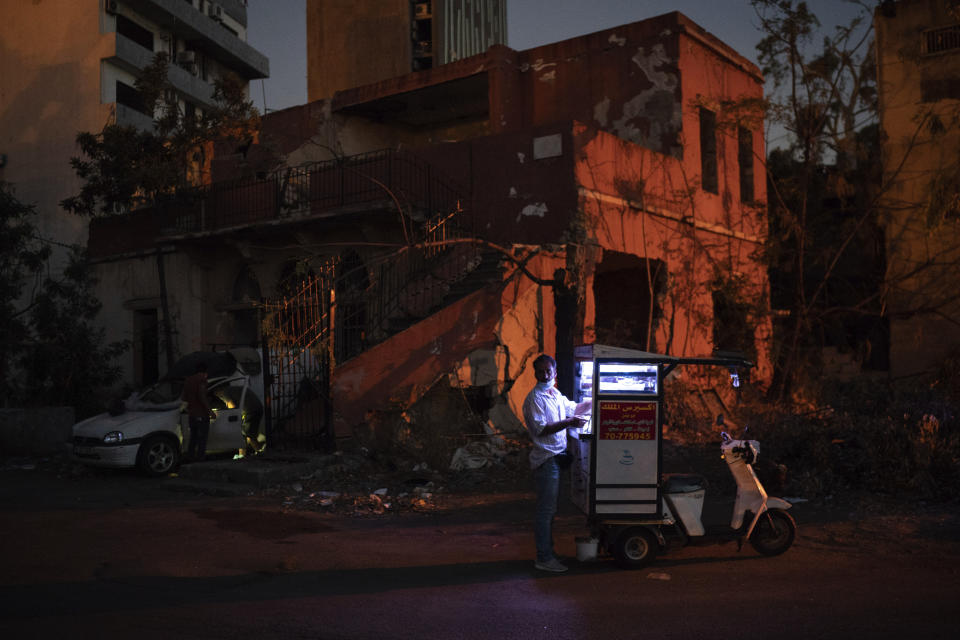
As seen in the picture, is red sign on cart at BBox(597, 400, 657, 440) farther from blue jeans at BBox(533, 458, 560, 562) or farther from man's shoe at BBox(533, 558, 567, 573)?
man's shoe at BBox(533, 558, 567, 573)

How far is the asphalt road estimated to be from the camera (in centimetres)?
519

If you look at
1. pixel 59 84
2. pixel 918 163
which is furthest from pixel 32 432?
pixel 59 84

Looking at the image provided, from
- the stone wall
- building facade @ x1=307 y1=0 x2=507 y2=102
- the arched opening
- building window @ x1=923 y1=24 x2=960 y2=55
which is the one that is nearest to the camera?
the stone wall

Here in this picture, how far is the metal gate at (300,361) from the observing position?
12844mm

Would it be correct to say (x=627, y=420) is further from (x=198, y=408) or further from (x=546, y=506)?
(x=198, y=408)

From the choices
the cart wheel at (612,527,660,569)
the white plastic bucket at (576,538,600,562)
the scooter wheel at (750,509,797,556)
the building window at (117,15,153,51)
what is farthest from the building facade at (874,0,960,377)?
the building window at (117,15,153,51)

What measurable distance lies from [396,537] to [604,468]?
255 centimetres

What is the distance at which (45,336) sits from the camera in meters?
16.8

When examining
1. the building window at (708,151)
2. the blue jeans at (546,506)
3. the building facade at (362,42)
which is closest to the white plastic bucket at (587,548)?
the blue jeans at (546,506)

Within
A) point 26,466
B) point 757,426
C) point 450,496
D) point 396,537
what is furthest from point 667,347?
point 26,466

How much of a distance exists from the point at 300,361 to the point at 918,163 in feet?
53.1

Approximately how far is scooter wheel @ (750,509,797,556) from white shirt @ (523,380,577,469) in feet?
6.04

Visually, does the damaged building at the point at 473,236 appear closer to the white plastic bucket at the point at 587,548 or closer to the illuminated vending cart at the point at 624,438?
the illuminated vending cart at the point at 624,438

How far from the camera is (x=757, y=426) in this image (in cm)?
1212
